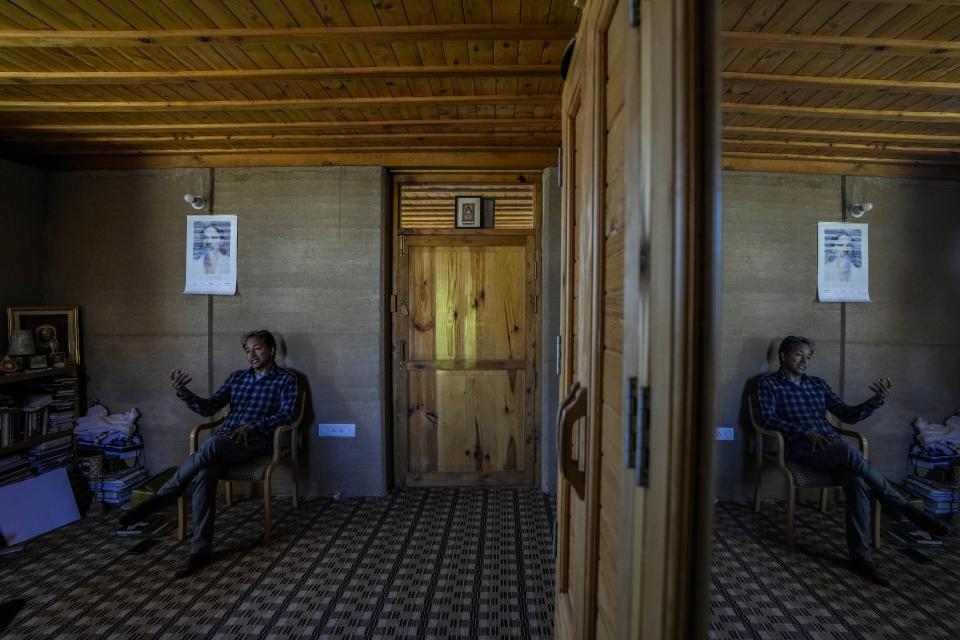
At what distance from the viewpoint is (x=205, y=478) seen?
2543 millimetres

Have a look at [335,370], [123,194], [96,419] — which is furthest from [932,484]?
[123,194]

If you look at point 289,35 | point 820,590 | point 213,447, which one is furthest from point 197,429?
point 820,590

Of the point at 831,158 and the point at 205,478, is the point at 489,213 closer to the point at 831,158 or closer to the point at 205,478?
the point at 831,158

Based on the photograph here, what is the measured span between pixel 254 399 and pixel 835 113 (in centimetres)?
395

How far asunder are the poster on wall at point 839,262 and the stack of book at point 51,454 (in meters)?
5.46

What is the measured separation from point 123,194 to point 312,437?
230 cm

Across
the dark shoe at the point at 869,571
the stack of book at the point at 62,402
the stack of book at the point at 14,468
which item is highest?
the stack of book at the point at 62,402

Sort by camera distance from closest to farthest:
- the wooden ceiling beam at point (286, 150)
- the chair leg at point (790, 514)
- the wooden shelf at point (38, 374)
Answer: the chair leg at point (790, 514), the wooden shelf at point (38, 374), the wooden ceiling beam at point (286, 150)

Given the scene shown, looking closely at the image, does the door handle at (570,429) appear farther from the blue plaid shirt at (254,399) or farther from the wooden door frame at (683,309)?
the blue plaid shirt at (254,399)

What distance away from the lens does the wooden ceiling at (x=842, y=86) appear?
5.83 ft

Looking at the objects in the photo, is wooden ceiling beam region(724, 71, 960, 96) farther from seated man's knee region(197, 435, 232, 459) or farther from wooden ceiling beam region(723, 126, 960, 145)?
seated man's knee region(197, 435, 232, 459)

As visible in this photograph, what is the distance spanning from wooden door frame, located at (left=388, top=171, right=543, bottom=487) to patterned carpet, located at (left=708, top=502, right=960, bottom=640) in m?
1.47

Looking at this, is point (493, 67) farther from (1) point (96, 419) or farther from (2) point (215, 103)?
(1) point (96, 419)

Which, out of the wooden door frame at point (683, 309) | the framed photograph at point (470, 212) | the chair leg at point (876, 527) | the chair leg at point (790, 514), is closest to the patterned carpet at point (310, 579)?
the chair leg at point (790, 514)
